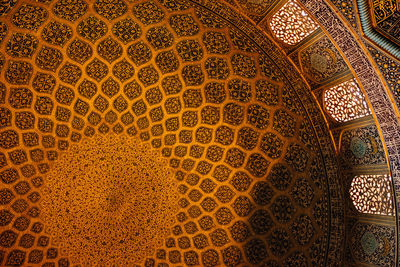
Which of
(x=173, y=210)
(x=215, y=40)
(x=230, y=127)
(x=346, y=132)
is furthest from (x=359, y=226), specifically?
(x=215, y=40)

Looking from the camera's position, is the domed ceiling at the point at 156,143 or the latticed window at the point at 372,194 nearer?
the latticed window at the point at 372,194

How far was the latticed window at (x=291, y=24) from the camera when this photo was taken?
266 inches

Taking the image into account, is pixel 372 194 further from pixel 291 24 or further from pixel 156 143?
pixel 156 143

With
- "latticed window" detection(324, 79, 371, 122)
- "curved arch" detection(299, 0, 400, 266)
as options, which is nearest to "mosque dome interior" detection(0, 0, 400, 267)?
"latticed window" detection(324, 79, 371, 122)

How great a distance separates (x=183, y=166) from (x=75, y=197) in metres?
2.14

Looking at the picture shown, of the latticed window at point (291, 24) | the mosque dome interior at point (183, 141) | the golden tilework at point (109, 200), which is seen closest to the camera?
the latticed window at point (291, 24)

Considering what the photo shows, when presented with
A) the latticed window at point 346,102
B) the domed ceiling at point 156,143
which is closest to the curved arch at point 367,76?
the latticed window at point 346,102

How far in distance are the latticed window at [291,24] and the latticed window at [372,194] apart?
260cm

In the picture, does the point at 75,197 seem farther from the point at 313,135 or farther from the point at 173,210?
the point at 313,135

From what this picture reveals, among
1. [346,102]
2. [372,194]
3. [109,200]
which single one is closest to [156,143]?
[109,200]

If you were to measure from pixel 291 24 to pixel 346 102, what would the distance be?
158 cm

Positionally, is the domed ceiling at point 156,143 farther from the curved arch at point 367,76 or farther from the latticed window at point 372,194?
the curved arch at point 367,76

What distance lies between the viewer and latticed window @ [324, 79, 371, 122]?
22.0ft

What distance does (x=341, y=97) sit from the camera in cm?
695
